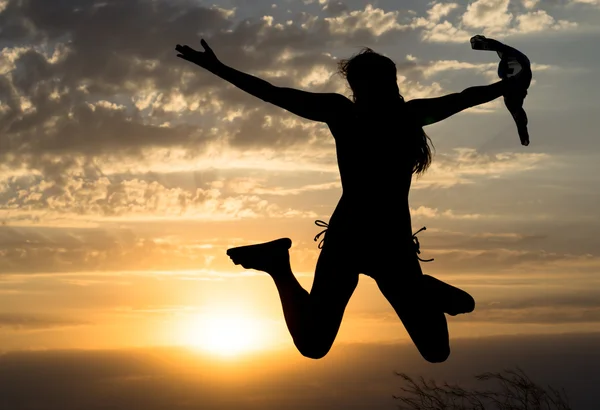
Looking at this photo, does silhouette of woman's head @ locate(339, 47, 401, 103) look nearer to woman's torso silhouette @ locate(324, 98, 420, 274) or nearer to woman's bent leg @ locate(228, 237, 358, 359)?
woman's torso silhouette @ locate(324, 98, 420, 274)

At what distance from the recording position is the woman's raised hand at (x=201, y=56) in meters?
6.35

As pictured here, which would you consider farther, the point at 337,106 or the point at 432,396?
the point at 432,396

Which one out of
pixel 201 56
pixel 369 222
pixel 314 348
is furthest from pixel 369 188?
pixel 201 56

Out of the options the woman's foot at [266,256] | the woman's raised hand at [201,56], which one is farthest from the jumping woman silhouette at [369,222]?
the woman's foot at [266,256]

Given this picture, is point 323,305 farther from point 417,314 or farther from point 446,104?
point 446,104

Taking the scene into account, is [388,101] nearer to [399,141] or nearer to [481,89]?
[399,141]

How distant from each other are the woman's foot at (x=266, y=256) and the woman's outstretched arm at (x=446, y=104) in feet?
5.58

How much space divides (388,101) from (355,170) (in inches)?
28.0

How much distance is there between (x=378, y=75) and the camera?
6.68 m

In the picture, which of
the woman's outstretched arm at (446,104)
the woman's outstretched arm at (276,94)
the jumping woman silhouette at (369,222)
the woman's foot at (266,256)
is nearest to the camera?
the woman's outstretched arm at (276,94)

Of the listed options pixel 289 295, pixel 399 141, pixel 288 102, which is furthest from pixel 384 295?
pixel 288 102

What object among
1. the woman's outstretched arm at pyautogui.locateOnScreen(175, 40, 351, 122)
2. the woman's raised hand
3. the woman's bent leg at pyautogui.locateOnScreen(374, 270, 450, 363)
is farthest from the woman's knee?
the woman's raised hand

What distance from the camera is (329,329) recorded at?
6.51 m

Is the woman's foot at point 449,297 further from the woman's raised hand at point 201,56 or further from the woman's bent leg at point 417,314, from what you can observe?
the woman's raised hand at point 201,56
